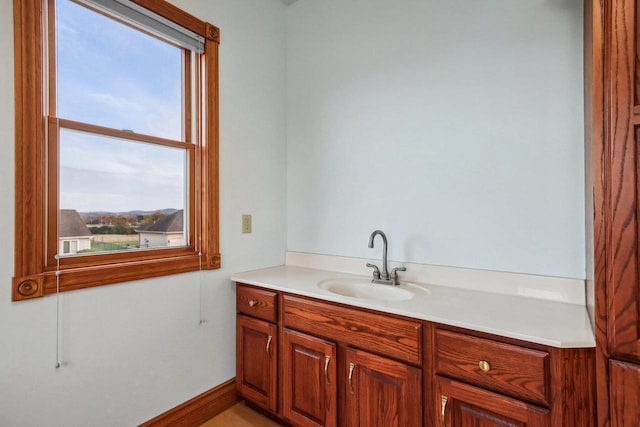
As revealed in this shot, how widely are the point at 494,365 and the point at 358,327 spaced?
0.54m

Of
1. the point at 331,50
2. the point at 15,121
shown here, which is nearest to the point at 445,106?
the point at 331,50

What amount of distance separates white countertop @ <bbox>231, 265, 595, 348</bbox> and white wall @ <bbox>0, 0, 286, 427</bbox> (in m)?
0.49

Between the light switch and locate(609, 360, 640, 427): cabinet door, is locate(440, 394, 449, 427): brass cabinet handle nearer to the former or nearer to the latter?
locate(609, 360, 640, 427): cabinet door

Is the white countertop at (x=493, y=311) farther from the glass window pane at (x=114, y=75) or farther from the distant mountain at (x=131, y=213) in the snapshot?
the glass window pane at (x=114, y=75)

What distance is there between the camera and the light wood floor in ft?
5.93

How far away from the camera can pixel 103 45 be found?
61.6 inches

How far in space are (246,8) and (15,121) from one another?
1.50 m

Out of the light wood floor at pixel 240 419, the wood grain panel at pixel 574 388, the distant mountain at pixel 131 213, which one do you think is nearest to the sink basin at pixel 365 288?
the wood grain panel at pixel 574 388

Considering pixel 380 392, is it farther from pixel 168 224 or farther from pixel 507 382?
pixel 168 224

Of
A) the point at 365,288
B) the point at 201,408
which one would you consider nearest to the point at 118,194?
the point at 201,408

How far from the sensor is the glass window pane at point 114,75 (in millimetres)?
1438

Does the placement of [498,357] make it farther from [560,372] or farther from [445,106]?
[445,106]

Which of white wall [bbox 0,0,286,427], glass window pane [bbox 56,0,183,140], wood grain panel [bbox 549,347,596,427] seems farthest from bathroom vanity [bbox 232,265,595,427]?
glass window pane [bbox 56,0,183,140]

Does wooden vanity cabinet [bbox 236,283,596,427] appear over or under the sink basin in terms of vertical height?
under
